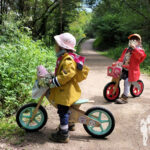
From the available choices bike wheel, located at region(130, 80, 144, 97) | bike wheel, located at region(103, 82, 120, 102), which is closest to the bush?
bike wheel, located at region(103, 82, 120, 102)

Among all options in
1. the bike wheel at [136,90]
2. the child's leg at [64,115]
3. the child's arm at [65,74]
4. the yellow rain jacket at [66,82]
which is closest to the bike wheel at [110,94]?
the bike wheel at [136,90]

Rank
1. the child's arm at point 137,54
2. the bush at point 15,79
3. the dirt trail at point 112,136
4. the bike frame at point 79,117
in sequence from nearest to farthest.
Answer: the dirt trail at point 112,136, the bike frame at point 79,117, the bush at point 15,79, the child's arm at point 137,54

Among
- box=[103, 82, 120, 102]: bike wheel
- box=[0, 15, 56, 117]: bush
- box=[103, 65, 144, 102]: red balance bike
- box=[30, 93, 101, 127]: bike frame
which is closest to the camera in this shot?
box=[30, 93, 101, 127]: bike frame

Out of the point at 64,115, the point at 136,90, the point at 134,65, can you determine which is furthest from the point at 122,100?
the point at 64,115

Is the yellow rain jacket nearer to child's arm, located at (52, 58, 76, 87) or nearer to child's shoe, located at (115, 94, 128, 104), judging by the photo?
child's arm, located at (52, 58, 76, 87)

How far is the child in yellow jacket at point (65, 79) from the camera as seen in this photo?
2.65 metres

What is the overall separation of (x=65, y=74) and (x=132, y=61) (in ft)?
8.29

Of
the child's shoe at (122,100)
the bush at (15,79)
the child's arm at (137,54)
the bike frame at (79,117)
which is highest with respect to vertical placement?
the child's arm at (137,54)

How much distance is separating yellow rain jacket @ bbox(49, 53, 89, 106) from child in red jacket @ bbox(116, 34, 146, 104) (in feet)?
7.17

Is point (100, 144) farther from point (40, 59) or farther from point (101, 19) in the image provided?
point (101, 19)

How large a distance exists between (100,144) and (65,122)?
643 millimetres

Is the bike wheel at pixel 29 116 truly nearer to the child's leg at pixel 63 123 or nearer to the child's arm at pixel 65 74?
the child's leg at pixel 63 123

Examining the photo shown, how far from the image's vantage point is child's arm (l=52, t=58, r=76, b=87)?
2.62 metres

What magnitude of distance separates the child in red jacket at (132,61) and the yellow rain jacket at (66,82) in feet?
7.17
